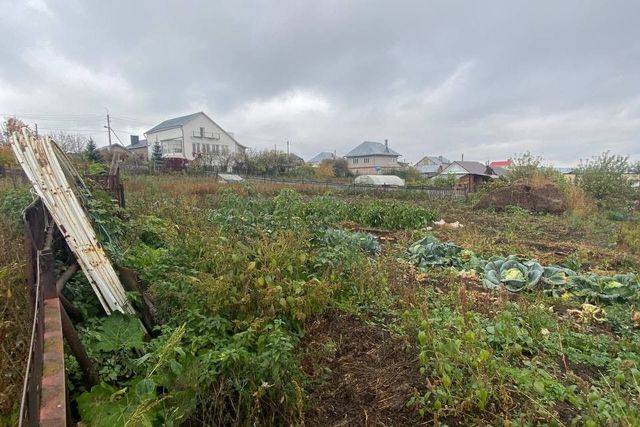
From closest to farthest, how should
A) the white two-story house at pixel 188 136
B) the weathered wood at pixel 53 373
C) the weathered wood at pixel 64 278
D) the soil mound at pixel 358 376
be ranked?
the weathered wood at pixel 53 373 → the soil mound at pixel 358 376 → the weathered wood at pixel 64 278 → the white two-story house at pixel 188 136

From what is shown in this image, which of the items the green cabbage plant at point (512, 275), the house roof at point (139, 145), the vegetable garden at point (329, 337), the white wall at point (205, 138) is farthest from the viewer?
the house roof at point (139, 145)

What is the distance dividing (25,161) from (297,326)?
2.35 meters

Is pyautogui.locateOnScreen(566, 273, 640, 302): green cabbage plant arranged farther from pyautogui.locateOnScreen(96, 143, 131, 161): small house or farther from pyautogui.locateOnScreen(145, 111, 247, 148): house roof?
pyautogui.locateOnScreen(145, 111, 247, 148): house roof

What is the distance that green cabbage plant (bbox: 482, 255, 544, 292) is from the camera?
4.01 m

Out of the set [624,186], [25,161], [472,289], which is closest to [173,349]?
[25,161]

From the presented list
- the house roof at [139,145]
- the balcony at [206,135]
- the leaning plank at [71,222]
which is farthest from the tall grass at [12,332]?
the house roof at [139,145]

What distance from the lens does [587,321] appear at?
3170 millimetres

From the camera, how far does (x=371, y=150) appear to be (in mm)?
56062

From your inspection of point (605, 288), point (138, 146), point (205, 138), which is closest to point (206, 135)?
point (205, 138)

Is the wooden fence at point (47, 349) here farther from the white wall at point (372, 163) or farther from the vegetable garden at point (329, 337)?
the white wall at point (372, 163)

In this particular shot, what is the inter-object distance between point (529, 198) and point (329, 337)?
45.1ft

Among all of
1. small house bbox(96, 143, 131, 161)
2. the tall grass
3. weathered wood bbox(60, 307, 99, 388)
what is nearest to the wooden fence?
weathered wood bbox(60, 307, 99, 388)

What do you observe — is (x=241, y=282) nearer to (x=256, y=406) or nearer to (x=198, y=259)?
(x=198, y=259)

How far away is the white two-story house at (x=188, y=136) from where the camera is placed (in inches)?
1669
